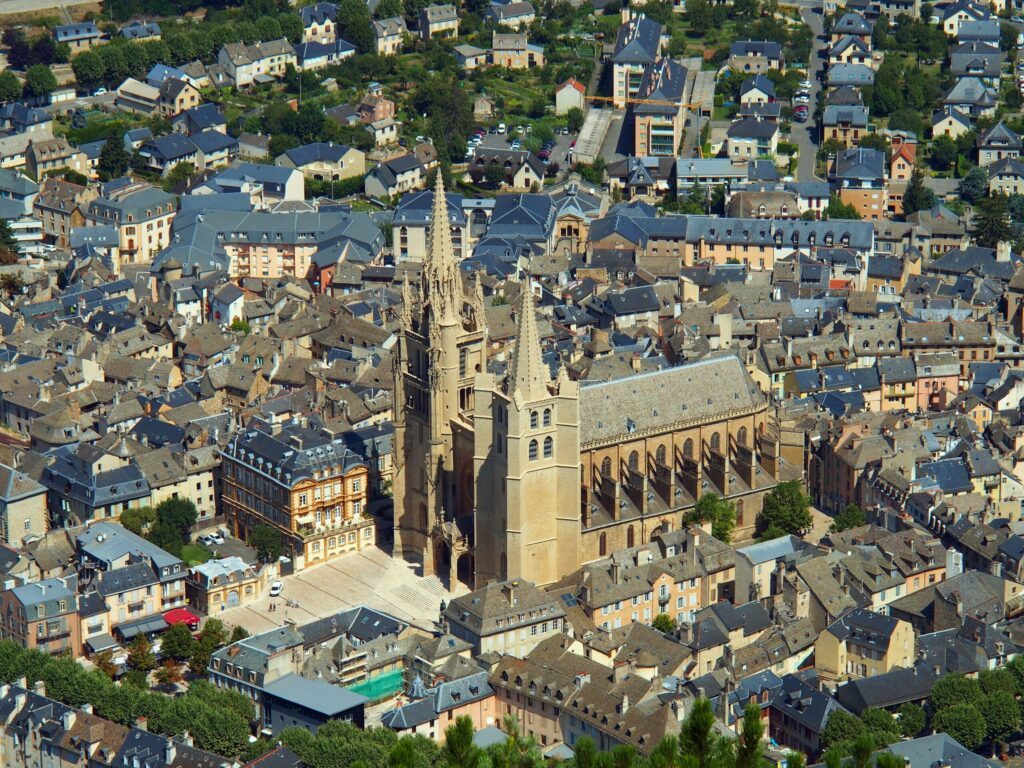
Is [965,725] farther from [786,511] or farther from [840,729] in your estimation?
[786,511]

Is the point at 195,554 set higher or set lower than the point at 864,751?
lower

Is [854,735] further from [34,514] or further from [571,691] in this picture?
[34,514]

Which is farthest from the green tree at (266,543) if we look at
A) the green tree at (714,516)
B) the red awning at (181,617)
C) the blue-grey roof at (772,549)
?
the blue-grey roof at (772,549)

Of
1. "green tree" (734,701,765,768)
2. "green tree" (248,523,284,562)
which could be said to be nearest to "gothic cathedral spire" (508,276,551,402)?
"green tree" (248,523,284,562)

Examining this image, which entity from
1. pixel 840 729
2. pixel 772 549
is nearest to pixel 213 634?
pixel 772 549

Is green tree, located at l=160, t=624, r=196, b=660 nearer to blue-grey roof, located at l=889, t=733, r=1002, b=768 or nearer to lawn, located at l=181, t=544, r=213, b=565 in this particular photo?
lawn, located at l=181, t=544, r=213, b=565

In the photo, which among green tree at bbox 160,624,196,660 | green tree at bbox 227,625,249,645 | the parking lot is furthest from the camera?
the parking lot
